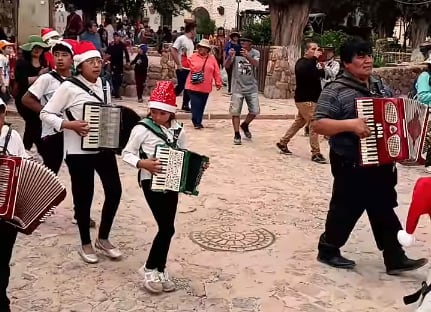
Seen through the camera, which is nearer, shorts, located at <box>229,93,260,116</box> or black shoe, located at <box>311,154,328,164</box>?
black shoe, located at <box>311,154,328,164</box>

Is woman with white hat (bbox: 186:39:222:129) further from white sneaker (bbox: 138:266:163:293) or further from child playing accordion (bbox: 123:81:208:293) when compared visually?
white sneaker (bbox: 138:266:163:293)

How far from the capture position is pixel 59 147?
615cm

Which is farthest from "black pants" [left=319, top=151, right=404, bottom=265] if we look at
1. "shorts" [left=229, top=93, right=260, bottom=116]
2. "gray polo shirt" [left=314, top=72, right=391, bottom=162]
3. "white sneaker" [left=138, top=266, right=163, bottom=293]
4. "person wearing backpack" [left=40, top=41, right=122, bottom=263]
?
"shorts" [left=229, top=93, right=260, bottom=116]

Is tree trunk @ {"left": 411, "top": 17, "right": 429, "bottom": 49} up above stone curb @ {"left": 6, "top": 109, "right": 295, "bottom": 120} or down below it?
above

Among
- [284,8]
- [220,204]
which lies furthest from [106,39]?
[220,204]

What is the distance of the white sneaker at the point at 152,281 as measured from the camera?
4.68 metres

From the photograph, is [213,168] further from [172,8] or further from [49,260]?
[172,8]

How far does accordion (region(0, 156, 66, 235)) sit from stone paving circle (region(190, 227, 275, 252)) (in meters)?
2.06

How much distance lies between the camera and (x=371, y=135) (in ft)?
15.4

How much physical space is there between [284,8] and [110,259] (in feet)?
53.1

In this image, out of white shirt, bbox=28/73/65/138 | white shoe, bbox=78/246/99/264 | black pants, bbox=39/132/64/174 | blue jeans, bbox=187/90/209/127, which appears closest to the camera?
white shoe, bbox=78/246/99/264

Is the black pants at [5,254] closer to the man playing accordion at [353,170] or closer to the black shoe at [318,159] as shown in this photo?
the man playing accordion at [353,170]

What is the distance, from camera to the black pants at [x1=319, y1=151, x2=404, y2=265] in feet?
16.3

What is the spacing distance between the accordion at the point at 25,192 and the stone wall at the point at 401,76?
13.5 meters
